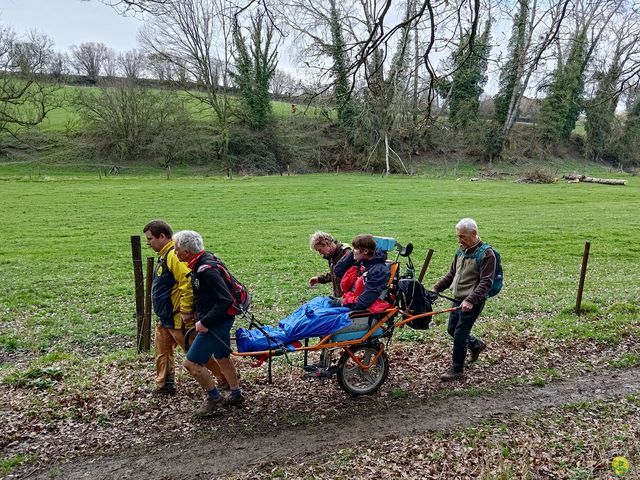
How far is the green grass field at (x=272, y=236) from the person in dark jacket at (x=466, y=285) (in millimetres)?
2739

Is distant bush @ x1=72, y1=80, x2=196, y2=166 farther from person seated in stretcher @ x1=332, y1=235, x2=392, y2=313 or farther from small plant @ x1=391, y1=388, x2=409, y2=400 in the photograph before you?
small plant @ x1=391, y1=388, x2=409, y2=400

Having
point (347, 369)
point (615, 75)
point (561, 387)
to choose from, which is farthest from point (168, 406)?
point (615, 75)

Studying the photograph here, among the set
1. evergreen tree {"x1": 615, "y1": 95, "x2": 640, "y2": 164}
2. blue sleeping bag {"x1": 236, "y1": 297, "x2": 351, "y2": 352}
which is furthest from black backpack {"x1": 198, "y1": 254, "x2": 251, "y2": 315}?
evergreen tree {"x1": 615, "y1": 95, "x2": 640, "y2": 164}

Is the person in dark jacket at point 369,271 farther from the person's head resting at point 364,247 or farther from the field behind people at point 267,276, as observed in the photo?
the field behind people at point 267,276

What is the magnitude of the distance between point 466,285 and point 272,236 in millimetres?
13144

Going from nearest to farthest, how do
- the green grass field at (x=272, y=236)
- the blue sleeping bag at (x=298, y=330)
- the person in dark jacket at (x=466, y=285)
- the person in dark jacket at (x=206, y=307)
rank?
1. the person in dark jacket at (x=206, y=307)
2. the blue sleeping bag at (x=298, y=330)
3. the person in dark jacket at (x=466, y=285)
4. the green grass field at (x=272, y=236)

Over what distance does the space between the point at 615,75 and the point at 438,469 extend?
8826mm

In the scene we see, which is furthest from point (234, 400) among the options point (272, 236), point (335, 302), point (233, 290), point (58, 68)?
point (58, 68)

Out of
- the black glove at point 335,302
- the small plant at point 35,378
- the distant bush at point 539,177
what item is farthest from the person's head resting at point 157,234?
the distant bush at point 539,177

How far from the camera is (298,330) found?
17.8 ft

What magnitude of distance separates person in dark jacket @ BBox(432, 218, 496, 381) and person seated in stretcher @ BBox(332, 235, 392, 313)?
40.7 inches

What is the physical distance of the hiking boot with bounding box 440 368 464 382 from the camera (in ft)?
20.9

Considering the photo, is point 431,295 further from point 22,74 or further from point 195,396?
point 22,74

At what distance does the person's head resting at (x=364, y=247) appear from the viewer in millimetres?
5773
